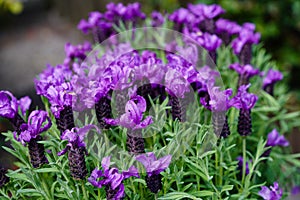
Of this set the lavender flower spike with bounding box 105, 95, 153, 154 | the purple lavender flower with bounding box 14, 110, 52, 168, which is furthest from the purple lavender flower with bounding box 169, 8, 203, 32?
the purple lavender flower with bounding box 14, 110, 52, 168

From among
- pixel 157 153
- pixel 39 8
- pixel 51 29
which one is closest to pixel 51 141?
pixel 157 153

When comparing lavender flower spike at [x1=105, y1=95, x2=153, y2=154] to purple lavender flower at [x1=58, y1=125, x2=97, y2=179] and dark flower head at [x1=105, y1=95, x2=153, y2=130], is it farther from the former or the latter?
purple lavender flower at [x1=58, y1=125, x2=97, y2=179]

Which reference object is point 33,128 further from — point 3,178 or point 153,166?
point 153,166

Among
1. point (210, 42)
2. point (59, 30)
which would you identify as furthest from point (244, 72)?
point (59, 30)

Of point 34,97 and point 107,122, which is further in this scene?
point 34,97

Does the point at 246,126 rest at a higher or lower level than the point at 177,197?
higher

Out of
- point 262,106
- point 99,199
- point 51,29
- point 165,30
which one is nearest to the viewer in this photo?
point 99,199

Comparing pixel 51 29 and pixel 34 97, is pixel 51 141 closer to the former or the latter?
pixel 34 97
